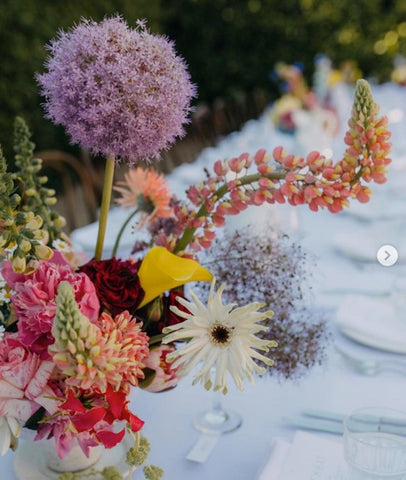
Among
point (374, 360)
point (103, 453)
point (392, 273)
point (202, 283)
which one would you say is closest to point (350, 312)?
point (374, 360)

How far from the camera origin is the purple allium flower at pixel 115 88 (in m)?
0.73

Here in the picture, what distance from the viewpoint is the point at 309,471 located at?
85 cm

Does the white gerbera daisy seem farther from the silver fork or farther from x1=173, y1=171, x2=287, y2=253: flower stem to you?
the silver fork

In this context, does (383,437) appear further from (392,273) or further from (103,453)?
(392,273)

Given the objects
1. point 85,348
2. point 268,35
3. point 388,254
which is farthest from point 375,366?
point 268,35

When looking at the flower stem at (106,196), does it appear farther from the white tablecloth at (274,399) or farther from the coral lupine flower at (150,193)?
the white tablecloth at (274,399)

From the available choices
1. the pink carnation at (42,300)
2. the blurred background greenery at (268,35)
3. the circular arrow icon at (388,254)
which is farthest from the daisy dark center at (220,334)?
the blurred background greenery at (268,35)

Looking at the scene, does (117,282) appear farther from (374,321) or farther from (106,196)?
(374,321)

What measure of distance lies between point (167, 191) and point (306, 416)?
1.30 ft

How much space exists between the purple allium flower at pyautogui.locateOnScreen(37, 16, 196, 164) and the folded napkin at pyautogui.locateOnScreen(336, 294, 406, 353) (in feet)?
1.99

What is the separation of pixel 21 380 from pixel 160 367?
16cm

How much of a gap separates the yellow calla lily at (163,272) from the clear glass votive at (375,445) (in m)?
0.25

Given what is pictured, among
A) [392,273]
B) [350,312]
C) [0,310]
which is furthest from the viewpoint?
[392,273]

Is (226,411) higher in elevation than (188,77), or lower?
lower
